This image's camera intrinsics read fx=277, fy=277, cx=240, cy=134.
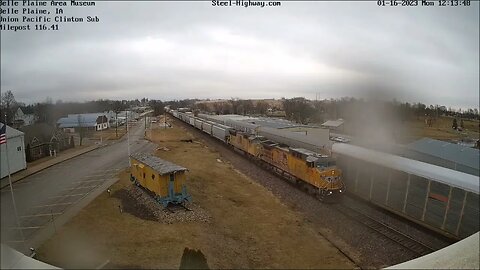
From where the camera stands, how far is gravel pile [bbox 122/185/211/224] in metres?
5.65

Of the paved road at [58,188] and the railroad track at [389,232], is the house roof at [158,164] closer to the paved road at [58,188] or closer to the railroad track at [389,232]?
the paved road at [58,188]

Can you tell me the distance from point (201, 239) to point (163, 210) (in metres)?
1.98

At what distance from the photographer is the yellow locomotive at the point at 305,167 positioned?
26.3 ft

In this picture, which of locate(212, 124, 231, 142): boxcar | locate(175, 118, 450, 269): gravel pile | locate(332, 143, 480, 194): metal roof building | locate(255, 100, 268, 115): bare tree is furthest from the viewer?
locate(255, 100, 268, 115): bare tree

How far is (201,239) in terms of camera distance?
14.6 feet

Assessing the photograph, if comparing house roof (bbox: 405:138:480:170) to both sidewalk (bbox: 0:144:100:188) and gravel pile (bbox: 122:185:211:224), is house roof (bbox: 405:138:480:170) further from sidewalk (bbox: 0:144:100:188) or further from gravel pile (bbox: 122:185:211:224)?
sidewalk (bbox: 0:144:100:188)

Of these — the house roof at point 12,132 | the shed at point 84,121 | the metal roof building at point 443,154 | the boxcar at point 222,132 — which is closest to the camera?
the house roof at point 12,132

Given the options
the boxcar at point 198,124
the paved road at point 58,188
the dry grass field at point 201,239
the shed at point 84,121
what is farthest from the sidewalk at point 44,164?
the boxcar at point 198,124

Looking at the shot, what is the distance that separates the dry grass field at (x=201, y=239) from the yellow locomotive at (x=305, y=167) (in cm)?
159

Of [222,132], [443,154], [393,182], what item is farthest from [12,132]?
[222,132]

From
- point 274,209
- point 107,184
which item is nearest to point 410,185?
point 274,209

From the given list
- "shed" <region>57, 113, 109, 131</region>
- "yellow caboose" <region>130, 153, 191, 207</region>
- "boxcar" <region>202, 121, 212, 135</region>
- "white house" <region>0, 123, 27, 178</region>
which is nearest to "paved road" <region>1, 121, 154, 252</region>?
"white house" <region>0, 123, 27, 178</region>

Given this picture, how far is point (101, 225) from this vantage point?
153 inches

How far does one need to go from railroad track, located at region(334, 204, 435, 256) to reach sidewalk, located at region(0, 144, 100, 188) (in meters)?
6.59
